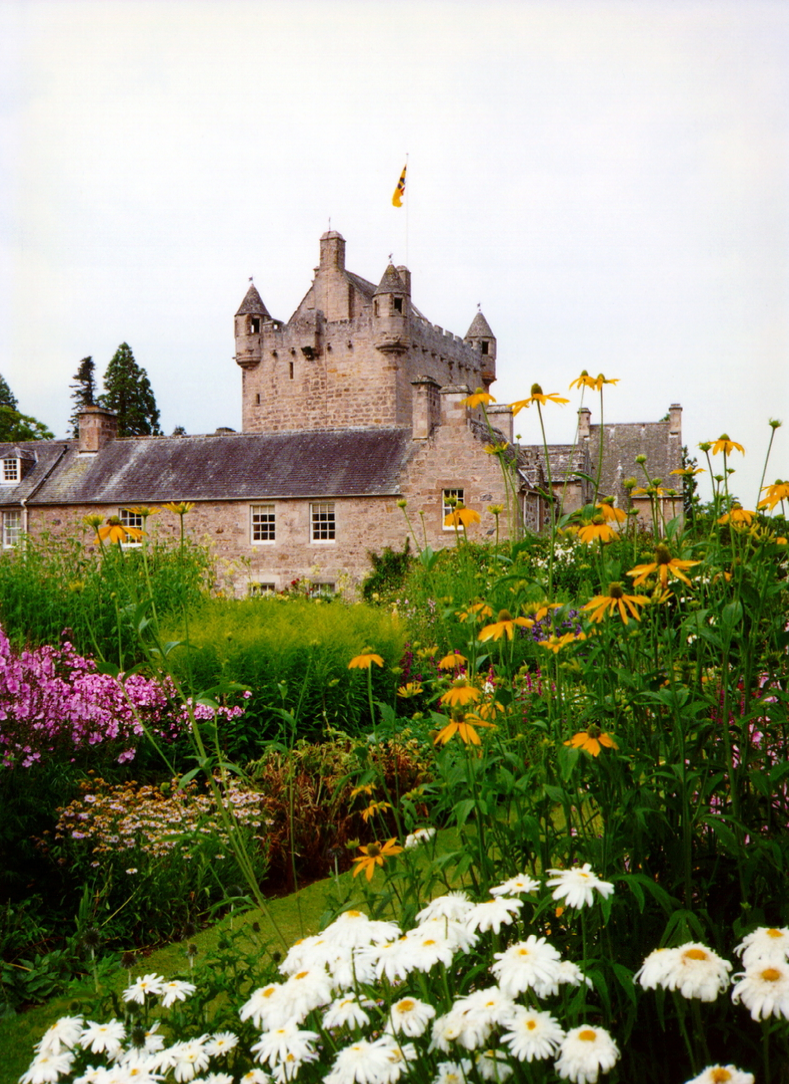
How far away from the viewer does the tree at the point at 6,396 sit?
5012cm

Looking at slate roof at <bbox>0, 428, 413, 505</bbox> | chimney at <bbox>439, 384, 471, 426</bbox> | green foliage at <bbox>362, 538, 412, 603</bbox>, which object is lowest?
green foliage at <bbox>362, 538, 412, 603</bbox>

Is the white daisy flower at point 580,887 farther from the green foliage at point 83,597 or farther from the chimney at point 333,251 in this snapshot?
the chimney at point 333,251

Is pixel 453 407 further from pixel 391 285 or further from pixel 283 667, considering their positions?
pixel 283 667

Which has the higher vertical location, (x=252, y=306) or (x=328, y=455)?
(x=252, y=306)

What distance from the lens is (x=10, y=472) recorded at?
1134 inches

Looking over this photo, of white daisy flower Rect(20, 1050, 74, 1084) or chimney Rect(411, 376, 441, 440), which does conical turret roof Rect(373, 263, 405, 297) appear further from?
white daisy flower Rect(20, 1050, 74, 1084)

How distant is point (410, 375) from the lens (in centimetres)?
3183

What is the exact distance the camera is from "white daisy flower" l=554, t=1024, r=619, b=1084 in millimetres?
1521

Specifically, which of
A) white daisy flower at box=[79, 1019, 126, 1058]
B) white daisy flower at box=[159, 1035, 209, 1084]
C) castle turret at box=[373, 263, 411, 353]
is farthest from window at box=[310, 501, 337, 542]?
white daisy flower at box=[159, 1035, 209, 1084]

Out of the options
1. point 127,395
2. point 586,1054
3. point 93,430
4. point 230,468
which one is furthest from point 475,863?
point 127,395

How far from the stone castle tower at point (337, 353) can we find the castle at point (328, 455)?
51mm

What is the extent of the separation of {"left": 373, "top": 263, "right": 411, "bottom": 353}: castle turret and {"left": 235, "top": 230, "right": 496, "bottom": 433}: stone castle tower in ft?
0.11

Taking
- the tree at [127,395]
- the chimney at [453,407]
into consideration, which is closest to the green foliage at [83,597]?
the chimney at [453,407]

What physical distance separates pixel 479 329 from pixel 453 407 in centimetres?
1663
